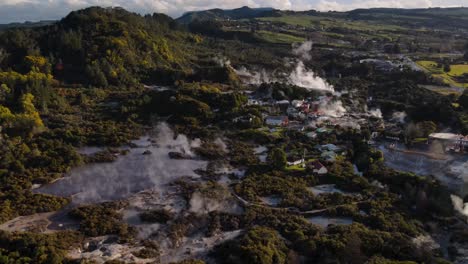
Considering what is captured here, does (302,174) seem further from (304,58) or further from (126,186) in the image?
(304,58)

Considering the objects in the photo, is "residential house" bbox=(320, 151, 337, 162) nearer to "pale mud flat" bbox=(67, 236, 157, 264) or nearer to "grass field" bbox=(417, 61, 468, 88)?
"pale mud flat" bbox=(67, 236, 157, 264)

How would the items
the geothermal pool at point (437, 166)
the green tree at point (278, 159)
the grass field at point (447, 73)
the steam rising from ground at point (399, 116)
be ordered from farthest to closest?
the grass field at point (447, 73) → the steam rising from ground at point (399, 116) → the green tree at point (278, 159) → the geothermal pool at point (437, 166)

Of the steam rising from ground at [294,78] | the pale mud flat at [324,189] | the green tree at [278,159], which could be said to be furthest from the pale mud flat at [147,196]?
the steam rising from ground at [294,78]

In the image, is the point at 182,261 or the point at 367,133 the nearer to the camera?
the point at 182,261

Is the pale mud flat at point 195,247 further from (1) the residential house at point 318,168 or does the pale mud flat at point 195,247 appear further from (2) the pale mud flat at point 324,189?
(1) the residential house at point 318,168

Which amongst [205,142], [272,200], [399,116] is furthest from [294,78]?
[272,200]

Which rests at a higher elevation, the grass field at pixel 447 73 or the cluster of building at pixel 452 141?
the grass field at pixel 447 73

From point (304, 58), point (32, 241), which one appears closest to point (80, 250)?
point (32, 241)
